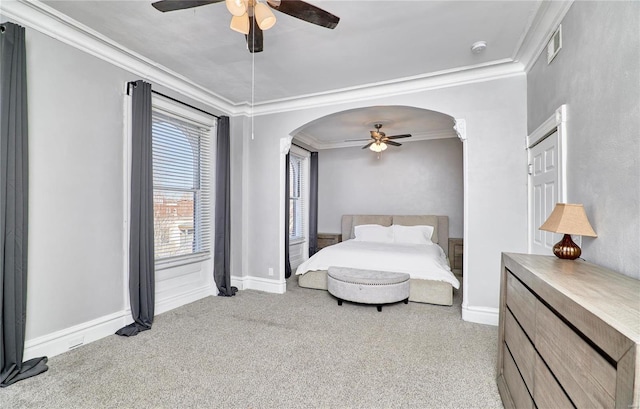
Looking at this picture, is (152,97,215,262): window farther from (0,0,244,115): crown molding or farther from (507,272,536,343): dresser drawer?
(507,272,536,343): dresser drawer

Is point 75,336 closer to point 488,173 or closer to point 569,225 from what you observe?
point 569,225

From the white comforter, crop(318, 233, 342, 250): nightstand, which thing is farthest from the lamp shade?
crop(318, 233, 342, 250): nightstand

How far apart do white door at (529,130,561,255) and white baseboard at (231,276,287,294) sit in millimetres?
3100

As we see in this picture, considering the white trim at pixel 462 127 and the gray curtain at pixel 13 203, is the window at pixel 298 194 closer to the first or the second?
the white trim at pixel 462 127

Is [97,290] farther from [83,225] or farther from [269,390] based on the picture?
[269,390]

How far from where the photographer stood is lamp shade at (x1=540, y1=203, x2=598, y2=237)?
5.14ft

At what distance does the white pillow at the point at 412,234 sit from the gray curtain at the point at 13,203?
495cm

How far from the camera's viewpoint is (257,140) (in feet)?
14.6

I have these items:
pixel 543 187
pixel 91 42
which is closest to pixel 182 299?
pixel 91 42

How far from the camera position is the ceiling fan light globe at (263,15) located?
175cm

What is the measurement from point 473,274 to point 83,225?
3.93 m

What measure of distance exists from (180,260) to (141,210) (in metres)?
0.95

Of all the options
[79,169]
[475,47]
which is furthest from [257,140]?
[475,47]

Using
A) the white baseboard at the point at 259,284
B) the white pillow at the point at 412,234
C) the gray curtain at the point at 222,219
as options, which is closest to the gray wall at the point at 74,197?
the gray curtain at the point at 222,219
